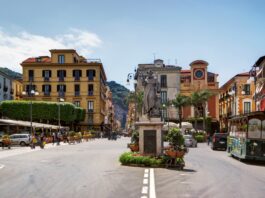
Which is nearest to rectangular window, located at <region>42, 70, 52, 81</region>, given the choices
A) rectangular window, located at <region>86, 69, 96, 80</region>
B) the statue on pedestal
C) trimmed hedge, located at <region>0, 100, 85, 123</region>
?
rectangular window, located at <region>86, 69, 96, 80</region>

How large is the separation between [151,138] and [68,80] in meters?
83.5

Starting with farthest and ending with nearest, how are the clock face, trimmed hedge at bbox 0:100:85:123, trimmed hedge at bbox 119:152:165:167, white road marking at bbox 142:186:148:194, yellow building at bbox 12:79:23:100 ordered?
1. yellow building at bbox 12:79:23:100
2. the clock face
3. trimmed hedge at bbox 0:100:85:123
4. trimmed hedge at bbox 119:152:165:167
5. white road marking at bbox 142:186:148:194

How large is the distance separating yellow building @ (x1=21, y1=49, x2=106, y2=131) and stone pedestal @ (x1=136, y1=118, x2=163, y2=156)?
8130 cm

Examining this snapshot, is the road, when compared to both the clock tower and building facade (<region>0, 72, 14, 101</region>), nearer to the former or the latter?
building facade (<region>0, 72, 14, 101</region>)

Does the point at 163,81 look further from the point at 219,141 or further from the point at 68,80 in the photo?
the point at 219,141

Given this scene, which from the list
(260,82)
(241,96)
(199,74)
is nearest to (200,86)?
(199,74)

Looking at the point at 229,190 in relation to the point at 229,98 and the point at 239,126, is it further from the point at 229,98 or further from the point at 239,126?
the point at 229,98

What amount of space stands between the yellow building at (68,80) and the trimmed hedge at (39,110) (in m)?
9.69

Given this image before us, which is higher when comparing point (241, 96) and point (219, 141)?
point (241, 96)

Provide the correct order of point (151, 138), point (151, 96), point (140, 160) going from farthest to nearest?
1. point (151, 96)
2. point (151, 138)
3. point (140, 160)

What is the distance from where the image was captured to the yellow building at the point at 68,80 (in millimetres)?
103062

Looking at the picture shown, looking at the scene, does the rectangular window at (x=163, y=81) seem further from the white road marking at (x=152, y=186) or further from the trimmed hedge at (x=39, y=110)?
the white road marking at (x=152, y=186)

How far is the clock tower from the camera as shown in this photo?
94188 millimetres

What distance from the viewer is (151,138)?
2212 centimetres
